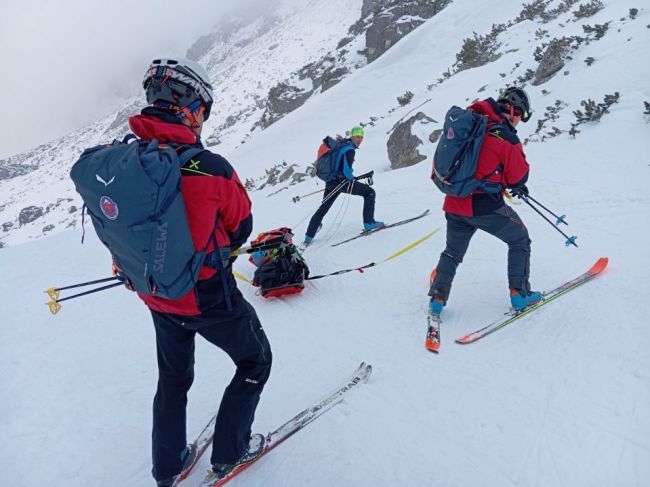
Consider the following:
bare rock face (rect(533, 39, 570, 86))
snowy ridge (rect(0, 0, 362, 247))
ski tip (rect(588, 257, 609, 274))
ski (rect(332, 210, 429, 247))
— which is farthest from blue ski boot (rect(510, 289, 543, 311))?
snowy ridge (rect(0, 0, 362, 247))

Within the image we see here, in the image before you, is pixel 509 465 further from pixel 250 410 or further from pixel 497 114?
pixel 497 114

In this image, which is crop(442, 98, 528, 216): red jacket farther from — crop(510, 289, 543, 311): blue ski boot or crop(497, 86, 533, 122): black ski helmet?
crop(510, 289, 543, 311): blue ski boot

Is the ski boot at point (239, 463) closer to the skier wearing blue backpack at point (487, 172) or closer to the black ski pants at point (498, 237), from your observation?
the black ski pants at point (498, 237)

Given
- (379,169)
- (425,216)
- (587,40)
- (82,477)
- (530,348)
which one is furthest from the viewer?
(379,169)

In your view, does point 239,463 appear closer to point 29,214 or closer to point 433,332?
point 433,332

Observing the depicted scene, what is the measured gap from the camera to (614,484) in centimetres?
242

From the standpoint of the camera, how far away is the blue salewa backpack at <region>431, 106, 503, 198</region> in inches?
147

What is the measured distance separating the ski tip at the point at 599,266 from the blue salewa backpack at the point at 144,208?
455 centimetres

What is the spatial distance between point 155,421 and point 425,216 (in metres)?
6.32

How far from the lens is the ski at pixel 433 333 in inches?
161

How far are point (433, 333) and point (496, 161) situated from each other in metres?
1.80

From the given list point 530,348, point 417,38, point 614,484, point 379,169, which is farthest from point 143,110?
point 417,38

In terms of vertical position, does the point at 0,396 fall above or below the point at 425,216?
above

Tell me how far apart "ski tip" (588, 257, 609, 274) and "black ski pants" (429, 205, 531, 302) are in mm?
1048
